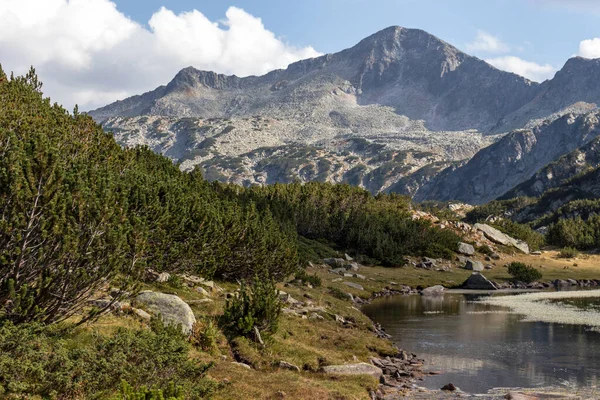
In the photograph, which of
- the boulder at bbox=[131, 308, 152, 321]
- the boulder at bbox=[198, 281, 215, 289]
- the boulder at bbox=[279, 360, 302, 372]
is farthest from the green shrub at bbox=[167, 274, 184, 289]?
the boulder at bbox=[279, 360, 302, 372]

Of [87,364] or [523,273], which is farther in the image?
[523,273]

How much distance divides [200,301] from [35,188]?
17.1 metres

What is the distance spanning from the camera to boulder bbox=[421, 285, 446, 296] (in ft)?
254

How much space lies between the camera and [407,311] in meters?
58.6

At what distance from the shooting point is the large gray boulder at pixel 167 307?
25938mm

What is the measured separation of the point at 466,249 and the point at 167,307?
101700 mm

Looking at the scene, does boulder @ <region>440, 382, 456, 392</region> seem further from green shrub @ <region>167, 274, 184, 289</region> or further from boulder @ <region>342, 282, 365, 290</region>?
boulder @ <region>342, 282, 365, 290</region>

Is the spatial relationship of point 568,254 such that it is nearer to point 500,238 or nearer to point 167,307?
point 500,238

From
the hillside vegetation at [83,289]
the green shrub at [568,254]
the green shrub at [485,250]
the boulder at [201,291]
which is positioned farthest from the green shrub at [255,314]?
the green shrub at [568,254]

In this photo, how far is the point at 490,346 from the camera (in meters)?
39.0

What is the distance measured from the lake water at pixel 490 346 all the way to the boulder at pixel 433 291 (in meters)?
15.3

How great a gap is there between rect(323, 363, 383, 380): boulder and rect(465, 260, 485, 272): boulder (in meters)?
82.4

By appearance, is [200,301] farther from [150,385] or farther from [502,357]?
[502,357]

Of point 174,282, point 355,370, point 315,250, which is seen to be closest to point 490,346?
point 355,370
